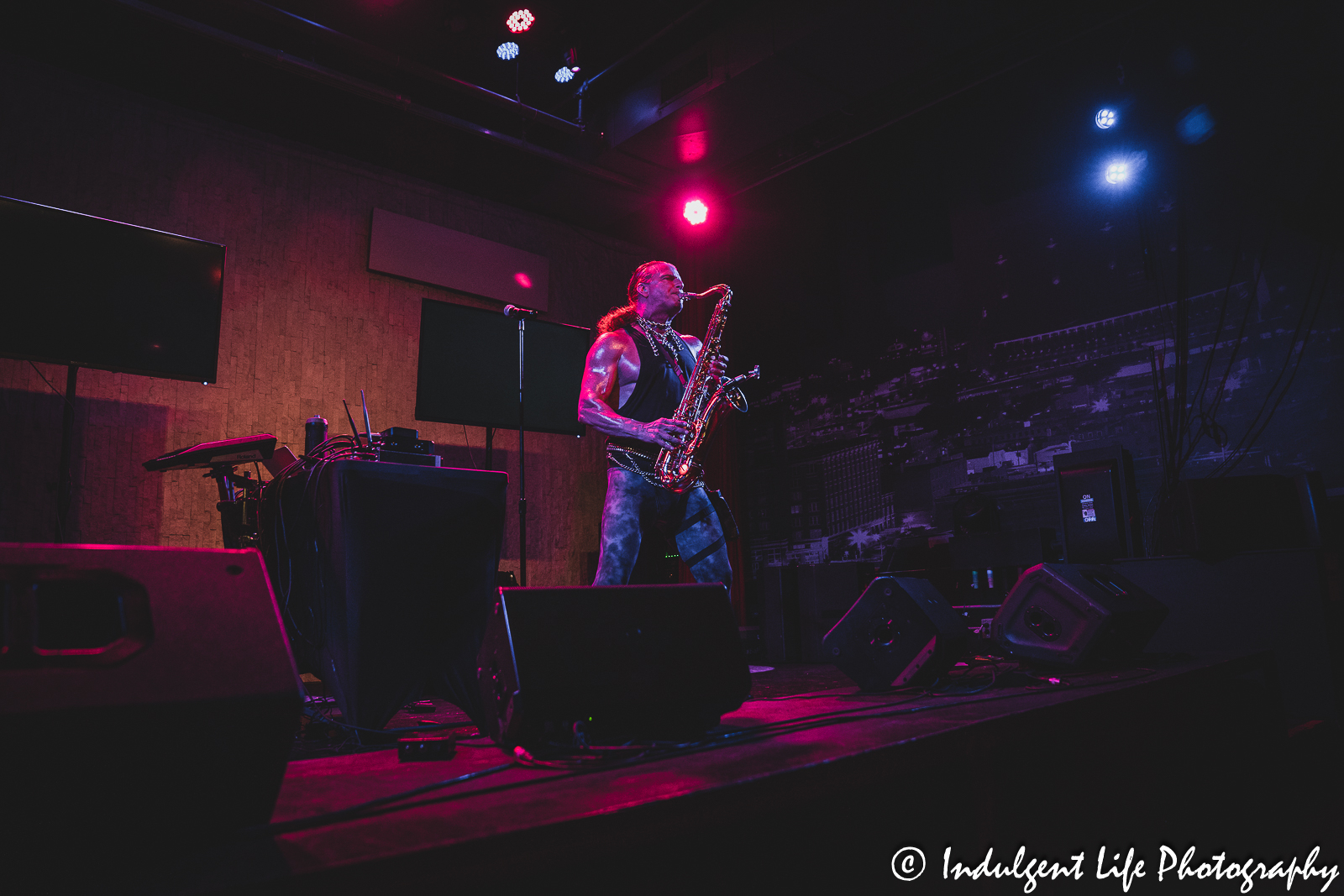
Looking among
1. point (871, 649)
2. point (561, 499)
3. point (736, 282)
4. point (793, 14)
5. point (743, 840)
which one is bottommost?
point (743, 840)

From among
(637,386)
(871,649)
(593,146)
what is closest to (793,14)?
(593,146)

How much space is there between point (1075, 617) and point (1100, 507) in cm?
197

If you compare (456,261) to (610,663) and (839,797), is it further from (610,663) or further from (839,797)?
(839,797)

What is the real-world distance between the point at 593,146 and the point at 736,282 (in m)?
2.01

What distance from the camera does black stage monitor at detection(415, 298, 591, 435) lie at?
4.97 m

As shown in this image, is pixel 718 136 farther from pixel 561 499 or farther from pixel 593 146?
pixel 561 499

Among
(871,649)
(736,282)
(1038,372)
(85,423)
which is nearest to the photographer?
Result: (871,649)

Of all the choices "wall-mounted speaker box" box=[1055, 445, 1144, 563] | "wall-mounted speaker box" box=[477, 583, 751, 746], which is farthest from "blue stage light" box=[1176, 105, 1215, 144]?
"wall-mounted speaker box" box=[477, 583, 751, 746]

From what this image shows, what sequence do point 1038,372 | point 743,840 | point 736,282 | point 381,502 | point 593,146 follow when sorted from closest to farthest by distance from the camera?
point 743,840
point 381,502
point 1038,372
point 593,146
point 736,282

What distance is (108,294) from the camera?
3988 millimetres

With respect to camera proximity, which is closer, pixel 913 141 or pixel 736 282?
pixel 913 141

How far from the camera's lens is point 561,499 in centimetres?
630

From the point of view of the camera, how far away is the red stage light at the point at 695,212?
5957 mm

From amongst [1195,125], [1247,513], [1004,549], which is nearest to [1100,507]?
[1004,549]
